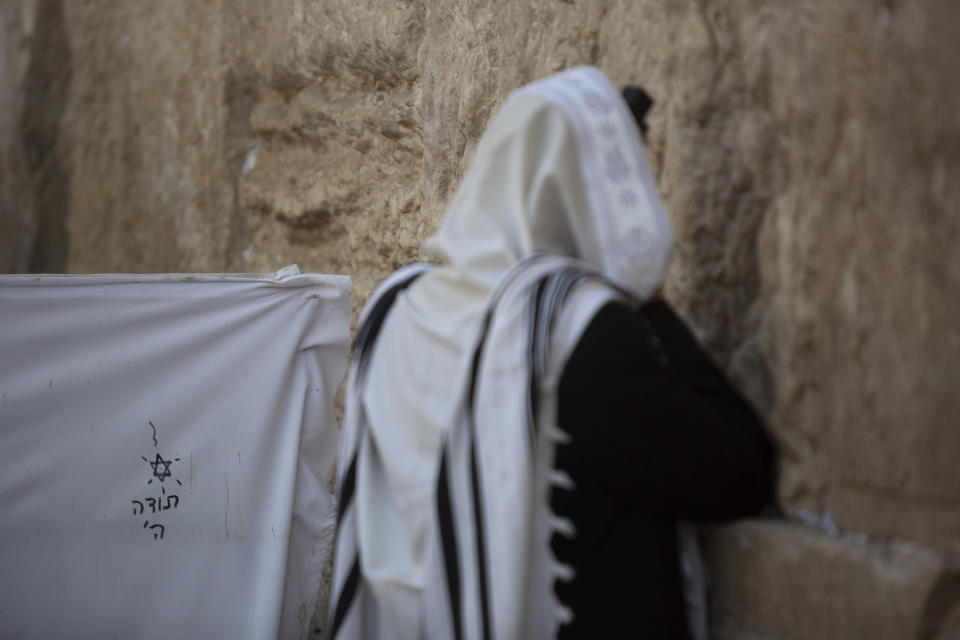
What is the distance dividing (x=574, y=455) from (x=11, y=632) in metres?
1.78

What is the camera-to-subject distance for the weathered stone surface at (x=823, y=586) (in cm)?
131

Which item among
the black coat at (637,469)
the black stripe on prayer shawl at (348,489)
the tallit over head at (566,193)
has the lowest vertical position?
the black stripe on prayer shawl at (348,489)

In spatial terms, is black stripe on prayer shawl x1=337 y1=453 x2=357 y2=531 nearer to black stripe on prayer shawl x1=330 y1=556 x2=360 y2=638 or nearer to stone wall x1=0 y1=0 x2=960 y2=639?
black stripe on prayer shawl x1=330 y1=556 x2=360 y2=638

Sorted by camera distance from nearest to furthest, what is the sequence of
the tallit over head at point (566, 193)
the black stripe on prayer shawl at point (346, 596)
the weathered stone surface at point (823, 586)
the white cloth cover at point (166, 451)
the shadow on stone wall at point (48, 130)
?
the weathered stone surface at point (823, 586) → the tallit over head at point (566, 193) → the black stripe on prayer shawl at point (346, 596) → the white cloth cover at point (166, 451) → the shadow on stone wall at point (48, 130)

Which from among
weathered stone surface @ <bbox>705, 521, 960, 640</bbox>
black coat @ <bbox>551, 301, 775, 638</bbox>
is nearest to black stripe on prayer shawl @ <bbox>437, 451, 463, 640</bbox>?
black coat @ <bbox>551, 301, 775, 638</bbox>

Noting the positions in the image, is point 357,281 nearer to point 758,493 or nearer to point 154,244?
point 154,244

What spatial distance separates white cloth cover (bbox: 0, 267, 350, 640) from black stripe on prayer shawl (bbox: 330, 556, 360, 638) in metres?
1.08

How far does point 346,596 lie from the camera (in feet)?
5.40

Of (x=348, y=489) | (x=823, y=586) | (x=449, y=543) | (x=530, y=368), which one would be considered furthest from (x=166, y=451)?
(x=823, y=586)

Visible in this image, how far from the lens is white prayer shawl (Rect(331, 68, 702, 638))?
1361 mm

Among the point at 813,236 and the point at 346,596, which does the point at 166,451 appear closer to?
the point at 346,596

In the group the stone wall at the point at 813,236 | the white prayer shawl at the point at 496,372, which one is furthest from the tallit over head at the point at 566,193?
the stone wall at the point at 813,236

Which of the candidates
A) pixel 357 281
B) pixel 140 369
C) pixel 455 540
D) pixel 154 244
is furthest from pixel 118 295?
pixel 154 244

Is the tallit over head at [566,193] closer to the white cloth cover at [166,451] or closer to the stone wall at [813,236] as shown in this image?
the stone wall at [813,236]
